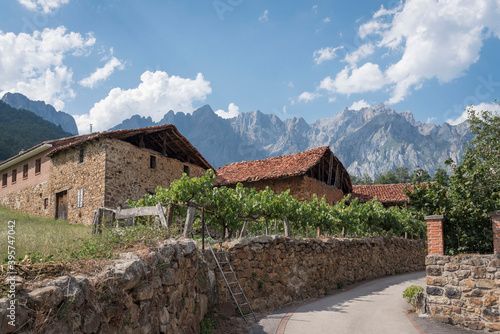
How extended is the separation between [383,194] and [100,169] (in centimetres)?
2172

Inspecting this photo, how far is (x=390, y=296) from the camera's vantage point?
12500 mm

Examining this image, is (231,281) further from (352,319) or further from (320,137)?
(320,137)

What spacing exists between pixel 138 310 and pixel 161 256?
1.08m

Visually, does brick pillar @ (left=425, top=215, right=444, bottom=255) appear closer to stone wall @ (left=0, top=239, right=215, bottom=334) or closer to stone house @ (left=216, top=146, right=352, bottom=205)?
stone wall @ (left=0, top=239, right=215, bottom=334)

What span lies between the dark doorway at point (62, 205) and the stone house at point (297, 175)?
343 inches

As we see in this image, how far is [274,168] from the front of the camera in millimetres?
22562

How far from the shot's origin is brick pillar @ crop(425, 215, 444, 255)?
9453mm

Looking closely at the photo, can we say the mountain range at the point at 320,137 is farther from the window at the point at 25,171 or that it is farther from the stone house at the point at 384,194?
the window at the point at 25,171

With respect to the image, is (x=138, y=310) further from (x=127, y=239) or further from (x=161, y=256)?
(x=127, y=239)

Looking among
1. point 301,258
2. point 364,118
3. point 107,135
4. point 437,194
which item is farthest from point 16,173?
point 364,118

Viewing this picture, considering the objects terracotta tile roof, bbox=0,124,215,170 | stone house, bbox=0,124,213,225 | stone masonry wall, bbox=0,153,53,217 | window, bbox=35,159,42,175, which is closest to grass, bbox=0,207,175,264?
stone house, bbox=0,124,213,225

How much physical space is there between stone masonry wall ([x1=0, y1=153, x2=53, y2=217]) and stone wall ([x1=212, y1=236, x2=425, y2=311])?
15.7m

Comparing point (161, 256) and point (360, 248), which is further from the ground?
point (161, 256)

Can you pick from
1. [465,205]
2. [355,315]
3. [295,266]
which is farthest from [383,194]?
[355,315]
